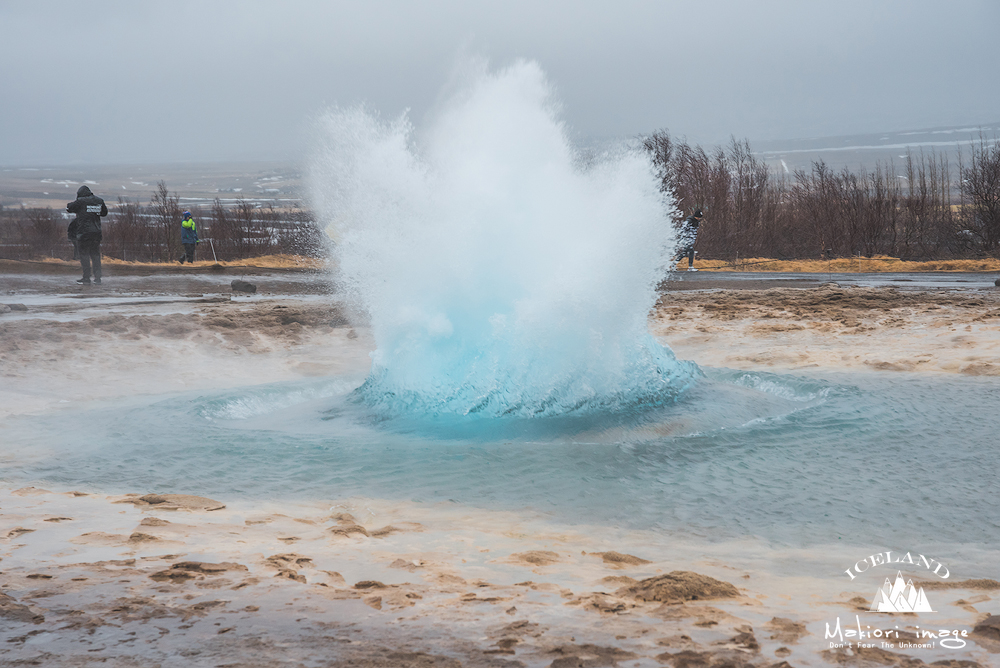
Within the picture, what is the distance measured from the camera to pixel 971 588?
3.52 meters

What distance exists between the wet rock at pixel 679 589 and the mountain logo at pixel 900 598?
547mm

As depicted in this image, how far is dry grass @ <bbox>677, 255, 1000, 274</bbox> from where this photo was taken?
861 inches

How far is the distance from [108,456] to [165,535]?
2.40m

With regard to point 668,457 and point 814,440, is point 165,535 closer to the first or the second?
point 668,457

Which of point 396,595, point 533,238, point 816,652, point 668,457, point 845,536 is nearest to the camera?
point 816,652

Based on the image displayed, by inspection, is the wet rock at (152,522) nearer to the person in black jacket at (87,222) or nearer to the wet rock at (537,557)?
the wet rock at (537,557)

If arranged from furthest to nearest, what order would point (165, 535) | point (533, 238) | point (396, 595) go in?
point (533, 238) < point (165, 535) < point (396, 595)

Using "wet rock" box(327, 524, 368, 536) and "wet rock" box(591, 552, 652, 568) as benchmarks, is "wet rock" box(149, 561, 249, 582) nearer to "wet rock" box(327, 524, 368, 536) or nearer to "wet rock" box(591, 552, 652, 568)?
"wet rock" box(327, 524, 368, 536)

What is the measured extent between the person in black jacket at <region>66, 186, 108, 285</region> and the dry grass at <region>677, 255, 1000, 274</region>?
48.3 feet

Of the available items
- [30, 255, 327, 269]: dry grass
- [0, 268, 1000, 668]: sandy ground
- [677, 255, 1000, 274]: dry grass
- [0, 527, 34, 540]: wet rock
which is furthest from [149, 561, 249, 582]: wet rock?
[30, 255, 327, 269]: dry grass

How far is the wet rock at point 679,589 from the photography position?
333 centimetres

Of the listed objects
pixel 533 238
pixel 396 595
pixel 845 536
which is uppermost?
pixel 533 238

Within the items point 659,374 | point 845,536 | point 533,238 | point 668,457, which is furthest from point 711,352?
point 845,536

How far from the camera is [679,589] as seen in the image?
338 centimetres
